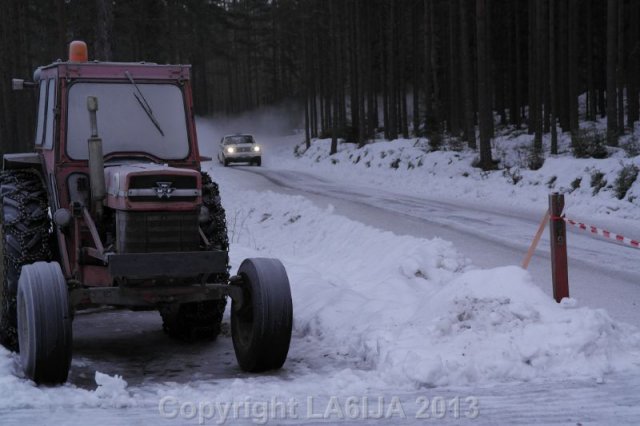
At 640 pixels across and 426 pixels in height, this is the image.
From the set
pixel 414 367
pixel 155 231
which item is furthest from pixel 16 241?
pixel 414 367

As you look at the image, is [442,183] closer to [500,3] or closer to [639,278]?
[639,278]

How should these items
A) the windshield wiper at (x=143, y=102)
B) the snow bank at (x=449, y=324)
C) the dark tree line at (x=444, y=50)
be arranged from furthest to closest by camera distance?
the dark tree line at (x=444, y=50)
the windshield wiper at (x=143, y=102)
the snow bank at (x=449, y=324)

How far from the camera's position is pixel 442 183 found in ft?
79.2

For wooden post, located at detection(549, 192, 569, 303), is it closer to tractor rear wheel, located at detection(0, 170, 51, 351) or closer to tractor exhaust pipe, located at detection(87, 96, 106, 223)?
tractor exhaust pipe, located at detection(87, 96, 106, 223)

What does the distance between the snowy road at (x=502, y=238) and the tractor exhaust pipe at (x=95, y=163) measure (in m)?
5.38

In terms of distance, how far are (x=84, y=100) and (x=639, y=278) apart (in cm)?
733

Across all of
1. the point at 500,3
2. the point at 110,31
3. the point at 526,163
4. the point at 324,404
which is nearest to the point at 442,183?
the point at 526,163

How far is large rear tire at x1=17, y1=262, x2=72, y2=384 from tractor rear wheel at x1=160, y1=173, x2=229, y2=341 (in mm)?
1594

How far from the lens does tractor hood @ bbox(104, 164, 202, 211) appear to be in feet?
20.8

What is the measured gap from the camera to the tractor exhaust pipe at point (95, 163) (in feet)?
21.1

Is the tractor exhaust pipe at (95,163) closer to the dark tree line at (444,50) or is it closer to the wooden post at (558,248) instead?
the wooden post at (558,248)

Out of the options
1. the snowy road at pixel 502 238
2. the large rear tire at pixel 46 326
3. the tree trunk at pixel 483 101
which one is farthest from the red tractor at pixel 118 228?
the tree trunk at pixel 483 101

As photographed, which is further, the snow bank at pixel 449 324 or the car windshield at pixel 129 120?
the car windshield at pixel 129 120

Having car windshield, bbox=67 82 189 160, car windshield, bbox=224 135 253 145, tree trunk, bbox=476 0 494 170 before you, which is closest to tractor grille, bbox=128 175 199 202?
car windshield, bbox=67 82 189 160
